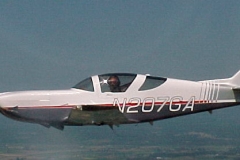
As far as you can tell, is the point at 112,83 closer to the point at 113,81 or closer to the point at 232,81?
the point at 113,81

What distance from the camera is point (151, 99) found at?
20391 millimetres

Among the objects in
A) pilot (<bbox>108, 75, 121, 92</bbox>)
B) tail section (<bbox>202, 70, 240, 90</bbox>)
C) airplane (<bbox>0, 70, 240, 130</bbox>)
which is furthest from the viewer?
tail section (<bbox>202, 70, 240, 90</bbox>)

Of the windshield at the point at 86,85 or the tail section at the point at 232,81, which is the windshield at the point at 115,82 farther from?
the tail section at the point at 232,81

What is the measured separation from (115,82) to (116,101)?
0.59 metres

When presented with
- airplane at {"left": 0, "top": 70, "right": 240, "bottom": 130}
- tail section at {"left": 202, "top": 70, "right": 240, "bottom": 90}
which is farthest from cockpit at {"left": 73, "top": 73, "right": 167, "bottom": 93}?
tail section at {"left": 202, "top": 70, "right": 240, "bottom": 90}

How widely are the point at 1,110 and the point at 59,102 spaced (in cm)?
180

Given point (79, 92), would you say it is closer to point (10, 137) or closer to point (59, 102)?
point (59, 102)

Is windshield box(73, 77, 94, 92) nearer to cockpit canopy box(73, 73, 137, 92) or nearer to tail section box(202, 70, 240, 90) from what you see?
cockpit canopy box(73, 73, 137, 92)

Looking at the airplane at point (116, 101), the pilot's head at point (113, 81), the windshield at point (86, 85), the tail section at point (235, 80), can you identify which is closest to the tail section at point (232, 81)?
the tail section at point (235, 80)

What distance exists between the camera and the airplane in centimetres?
1988

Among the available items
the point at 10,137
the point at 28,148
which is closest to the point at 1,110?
the point at 28,148

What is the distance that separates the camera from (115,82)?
2008 cm

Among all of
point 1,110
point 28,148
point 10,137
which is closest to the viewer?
point 1,110

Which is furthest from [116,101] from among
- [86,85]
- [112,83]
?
[86,85]
